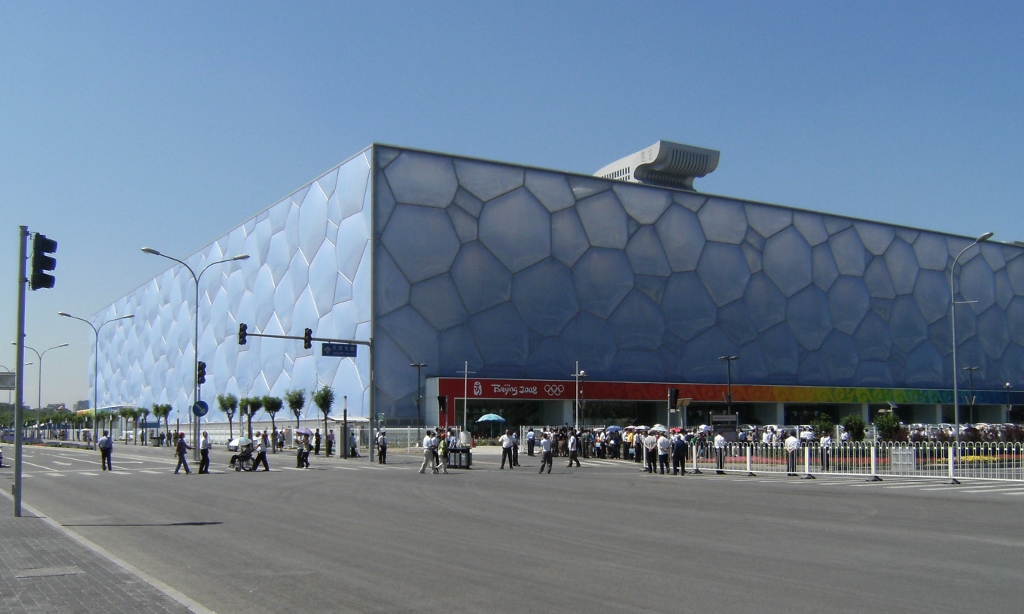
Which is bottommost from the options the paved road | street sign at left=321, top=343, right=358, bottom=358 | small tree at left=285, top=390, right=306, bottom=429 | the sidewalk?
the paved road

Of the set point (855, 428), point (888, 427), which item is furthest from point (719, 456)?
point (888, 427)

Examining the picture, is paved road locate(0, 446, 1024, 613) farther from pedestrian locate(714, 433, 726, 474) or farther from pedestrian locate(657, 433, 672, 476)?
pedestrian locate(714, 433, 726, 474)

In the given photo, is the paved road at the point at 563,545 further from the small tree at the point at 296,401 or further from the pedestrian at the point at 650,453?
the small tree at the point at 296,401

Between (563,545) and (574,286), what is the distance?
52.1 metres

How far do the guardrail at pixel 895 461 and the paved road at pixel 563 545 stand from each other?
16.4ft

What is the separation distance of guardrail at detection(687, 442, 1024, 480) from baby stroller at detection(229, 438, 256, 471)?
15854 mm

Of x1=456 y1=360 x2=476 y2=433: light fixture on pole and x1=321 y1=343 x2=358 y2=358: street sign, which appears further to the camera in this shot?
x1=456 y1=360 x2=476 y2=433: light fixture on pole

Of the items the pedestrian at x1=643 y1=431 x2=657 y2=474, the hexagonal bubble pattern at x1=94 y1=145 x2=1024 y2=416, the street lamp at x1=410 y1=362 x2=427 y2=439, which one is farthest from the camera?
the hexagonal bubble pattern at x1=94 y1=145 x2=1024 y2=416

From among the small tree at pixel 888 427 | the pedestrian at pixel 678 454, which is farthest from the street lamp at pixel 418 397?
the small tree at pixel 888 427

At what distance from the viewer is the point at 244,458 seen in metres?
32.7

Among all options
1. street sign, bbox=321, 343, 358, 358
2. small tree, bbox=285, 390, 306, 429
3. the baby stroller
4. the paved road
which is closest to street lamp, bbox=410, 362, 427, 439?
small tree, bbox=285, 390, 306, 429

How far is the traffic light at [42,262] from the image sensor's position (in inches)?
534

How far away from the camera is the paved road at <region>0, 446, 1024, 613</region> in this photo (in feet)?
26.6

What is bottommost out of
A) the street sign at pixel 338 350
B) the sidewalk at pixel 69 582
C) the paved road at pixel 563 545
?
the paved road at pixel 563 545
